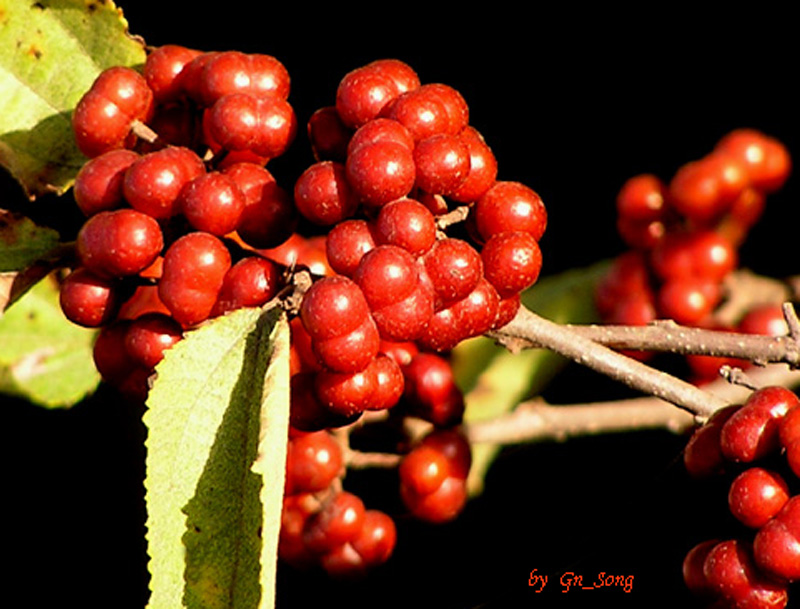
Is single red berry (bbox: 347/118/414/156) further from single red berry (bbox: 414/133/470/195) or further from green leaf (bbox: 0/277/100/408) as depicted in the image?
green leaf (bbox: 0/277/100/408)

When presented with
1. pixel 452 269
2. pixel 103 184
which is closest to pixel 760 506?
pixel 452 269

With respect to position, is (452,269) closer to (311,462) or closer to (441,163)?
(441,163)

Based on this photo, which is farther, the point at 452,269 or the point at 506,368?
the point at 506,368

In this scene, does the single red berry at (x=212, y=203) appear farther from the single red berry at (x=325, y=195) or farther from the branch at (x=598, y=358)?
the branch at (x=598, y=358)

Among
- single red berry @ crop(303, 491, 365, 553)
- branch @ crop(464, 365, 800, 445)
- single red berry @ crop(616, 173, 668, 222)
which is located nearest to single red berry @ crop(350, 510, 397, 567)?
single red berry @ crop(303, 491, 365, 553)

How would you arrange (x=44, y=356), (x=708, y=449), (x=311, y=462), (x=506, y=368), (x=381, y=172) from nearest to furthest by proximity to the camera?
(x=381, y=172) < (x=708, y=449) < (x=311, y=462) < (x=44, y=356) < (x=506, y=368)

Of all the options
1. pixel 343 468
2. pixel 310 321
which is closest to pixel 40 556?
pixel 343 468

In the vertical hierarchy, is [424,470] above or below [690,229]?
below

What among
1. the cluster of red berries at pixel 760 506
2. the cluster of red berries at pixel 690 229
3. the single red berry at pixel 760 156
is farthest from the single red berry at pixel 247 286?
the single red berry at pixel 760 156
